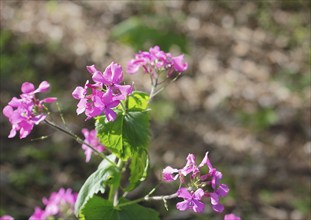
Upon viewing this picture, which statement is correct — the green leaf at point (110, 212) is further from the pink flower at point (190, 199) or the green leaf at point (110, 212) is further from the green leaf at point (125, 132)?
the pink flower at point (190, 199)

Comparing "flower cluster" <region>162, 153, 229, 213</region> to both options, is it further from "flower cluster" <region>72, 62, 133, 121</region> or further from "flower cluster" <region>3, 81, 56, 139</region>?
"flower cluster" <region>3, 81, 56, 139</region>

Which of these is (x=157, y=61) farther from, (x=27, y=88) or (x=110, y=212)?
(x=110, y=212)

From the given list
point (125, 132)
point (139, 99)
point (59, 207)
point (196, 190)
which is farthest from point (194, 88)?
point (196, 190)

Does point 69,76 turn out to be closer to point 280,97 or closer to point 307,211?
point 280,97

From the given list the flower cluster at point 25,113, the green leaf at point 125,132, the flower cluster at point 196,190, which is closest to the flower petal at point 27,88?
the flower cluster at point 25,113


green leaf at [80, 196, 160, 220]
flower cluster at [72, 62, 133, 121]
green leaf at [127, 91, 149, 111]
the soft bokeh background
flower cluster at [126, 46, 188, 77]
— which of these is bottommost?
green leaf at [80, 196, 160, 220]

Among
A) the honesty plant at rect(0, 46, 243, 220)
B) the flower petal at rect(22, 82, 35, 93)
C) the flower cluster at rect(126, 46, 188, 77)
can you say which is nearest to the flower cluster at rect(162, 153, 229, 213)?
the honesty plant at rect(0, 46, 243, 220)
